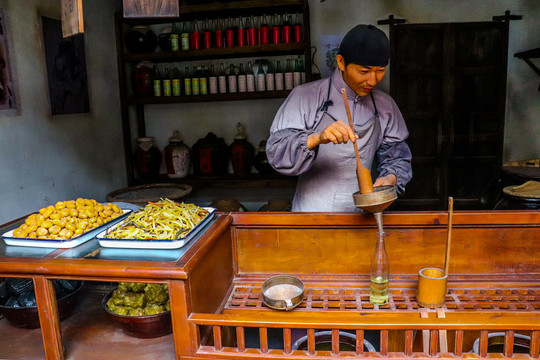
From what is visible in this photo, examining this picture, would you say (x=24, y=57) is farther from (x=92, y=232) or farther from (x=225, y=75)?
(x=92, y=232)

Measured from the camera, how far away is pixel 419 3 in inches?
167

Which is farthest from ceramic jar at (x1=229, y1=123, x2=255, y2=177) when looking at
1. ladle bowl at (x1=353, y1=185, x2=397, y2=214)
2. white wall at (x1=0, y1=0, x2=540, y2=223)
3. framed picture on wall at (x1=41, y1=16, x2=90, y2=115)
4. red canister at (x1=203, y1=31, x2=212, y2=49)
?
ladle bowl at (x1=353, y1=185, x2=397, y2=214)

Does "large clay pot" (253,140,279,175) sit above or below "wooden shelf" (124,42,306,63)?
below

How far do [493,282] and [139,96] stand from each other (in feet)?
12.2

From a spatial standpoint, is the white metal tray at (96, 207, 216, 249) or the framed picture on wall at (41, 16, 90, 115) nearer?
the white metal tray at (96, 207, 216, 249)

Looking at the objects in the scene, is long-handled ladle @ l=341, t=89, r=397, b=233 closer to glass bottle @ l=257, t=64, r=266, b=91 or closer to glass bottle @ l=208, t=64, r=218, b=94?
glass bottle @ l=257, t=64, r=266, b=91

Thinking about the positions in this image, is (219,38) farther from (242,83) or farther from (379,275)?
(379,275)

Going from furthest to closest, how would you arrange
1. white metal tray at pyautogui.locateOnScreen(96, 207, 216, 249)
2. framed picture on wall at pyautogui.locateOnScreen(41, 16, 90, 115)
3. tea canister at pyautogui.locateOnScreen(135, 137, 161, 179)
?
tea canister at pyautogui.locateOnScreen(135, 137, 161, 179), framed picture on wall at pyautogui.locateOnScreen(41, 16, 90, 115), white metal tray at pyautogui.locateOnScreen(96, 207, 216, 249)

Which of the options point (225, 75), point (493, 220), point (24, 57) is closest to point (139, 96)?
point (225, 75)

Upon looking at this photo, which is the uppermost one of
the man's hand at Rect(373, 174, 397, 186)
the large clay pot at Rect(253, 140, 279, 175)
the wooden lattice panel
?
the man's hand at Rect(373, 174, 397, 186)

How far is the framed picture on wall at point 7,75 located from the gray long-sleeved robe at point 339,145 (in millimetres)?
1858

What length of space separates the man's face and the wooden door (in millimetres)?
2465

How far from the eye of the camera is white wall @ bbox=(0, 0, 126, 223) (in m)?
2.94

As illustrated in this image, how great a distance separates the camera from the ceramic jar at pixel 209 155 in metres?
4.37
